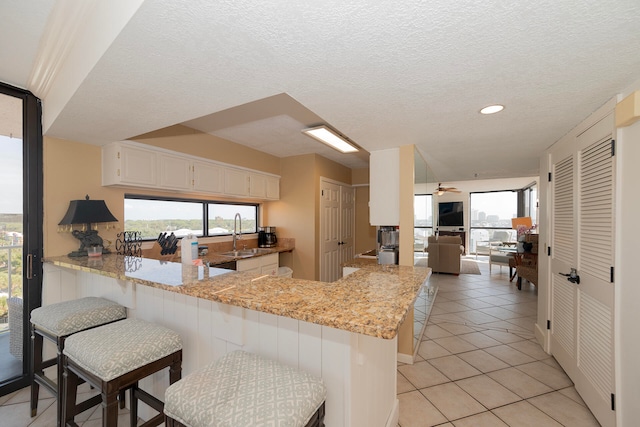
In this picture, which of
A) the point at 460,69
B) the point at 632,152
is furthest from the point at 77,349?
the point at 632,152

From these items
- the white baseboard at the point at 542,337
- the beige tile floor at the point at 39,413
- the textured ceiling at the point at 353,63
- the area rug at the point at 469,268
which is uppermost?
the textured ceiling at the point at 353,63

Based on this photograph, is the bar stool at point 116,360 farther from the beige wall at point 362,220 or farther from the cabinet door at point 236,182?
the beige wall at point 362,220

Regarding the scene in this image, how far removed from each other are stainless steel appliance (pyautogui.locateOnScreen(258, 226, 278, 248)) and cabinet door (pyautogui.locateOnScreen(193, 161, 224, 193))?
1229 millimetres

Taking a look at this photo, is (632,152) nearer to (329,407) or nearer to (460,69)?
(460,69)

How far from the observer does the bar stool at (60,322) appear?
1627 mm

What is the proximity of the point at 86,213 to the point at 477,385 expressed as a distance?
3.69 metres

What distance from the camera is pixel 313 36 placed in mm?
1045

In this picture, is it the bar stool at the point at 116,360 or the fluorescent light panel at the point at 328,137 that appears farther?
the fluorescent light panel at the point at 328,137

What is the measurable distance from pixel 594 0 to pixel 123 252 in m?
3.56

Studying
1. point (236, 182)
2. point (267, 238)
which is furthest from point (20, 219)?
point (267, 238)

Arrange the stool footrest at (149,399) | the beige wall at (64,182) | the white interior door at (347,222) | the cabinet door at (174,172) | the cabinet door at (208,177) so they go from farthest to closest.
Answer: the white interior door at (347,222) → the cabinet door at (208,177) → the cabinet door at (174,172) → the beige wall at (64,182) → the stool footrest at (149,399)

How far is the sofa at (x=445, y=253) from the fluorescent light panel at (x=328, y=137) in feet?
12.5

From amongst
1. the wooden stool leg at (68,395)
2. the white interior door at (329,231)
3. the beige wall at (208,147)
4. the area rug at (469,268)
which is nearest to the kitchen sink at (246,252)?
the white interior door at (329,231)

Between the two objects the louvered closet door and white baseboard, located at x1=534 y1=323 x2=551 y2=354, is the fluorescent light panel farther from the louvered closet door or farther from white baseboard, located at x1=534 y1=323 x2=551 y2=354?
white baseboard, located at x1=534 y1=323 x2=551 y2=354
